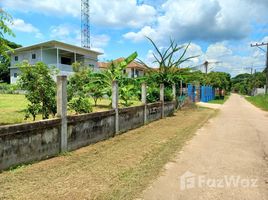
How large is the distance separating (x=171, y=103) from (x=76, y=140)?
10.6m

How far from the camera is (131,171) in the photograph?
5.35 metres

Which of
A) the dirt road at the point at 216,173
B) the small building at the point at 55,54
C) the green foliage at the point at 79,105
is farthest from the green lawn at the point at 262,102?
the green foliage at the point at 79,105

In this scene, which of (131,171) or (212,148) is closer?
(131,171)

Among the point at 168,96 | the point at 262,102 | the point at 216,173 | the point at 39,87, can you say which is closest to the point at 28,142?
the point at 39,87

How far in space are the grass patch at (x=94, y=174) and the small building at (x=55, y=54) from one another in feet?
87.9

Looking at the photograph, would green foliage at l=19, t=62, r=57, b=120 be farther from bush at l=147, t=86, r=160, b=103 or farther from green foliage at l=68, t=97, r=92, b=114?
bush at l=147, t=86, r=160, b=103

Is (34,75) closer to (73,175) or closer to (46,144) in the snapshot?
(46,144)

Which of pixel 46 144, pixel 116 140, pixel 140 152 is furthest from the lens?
pixel 116 140

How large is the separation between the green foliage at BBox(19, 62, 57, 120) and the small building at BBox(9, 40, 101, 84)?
25463mm

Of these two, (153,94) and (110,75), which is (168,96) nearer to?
(153,94)

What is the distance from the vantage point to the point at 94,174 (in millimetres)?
5121

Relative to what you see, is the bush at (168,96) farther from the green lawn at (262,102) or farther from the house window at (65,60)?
the house window at (65,60)

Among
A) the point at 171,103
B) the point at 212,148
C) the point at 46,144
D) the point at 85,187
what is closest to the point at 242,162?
the point at 212,148

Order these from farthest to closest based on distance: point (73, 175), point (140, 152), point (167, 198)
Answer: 1. point (140, 152)
2. point (73, 175)
3. point (167, 198)
